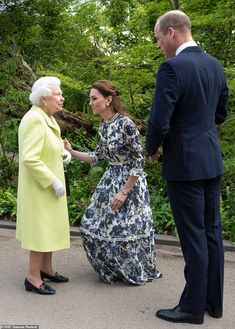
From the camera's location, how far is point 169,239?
5.69 metres

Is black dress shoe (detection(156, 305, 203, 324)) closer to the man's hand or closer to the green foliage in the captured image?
the man's hand

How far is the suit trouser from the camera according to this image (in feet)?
11.3

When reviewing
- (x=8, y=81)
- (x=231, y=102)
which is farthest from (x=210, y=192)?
(x=8, y=81)

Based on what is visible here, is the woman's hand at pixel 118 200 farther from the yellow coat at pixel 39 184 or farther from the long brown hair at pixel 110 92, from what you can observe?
the long brown hair at pixel 110 92

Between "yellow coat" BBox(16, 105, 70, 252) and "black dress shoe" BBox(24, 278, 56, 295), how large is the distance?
0.32 metres

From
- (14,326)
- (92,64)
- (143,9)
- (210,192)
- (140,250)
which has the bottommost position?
(14,326)

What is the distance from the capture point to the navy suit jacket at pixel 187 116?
327 cm

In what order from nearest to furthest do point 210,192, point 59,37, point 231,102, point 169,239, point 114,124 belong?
point 210,192 → point 114,124 → point 169,239 → point 231,102 → point 59,37

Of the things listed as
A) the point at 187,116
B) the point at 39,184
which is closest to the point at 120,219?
the point at 39,184

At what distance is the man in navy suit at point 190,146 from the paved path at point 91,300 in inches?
12.7

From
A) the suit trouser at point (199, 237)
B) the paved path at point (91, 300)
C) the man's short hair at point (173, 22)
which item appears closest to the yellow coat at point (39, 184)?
the paved path at point (91, 300)

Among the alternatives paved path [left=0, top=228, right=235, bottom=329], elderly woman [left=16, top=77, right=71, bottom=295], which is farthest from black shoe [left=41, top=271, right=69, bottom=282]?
elderly woman [left=16, top=77, right=71, bottom=295]

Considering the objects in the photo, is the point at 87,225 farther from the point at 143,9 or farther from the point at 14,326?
the point at 143,9

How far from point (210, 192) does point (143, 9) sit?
14.6 feet
